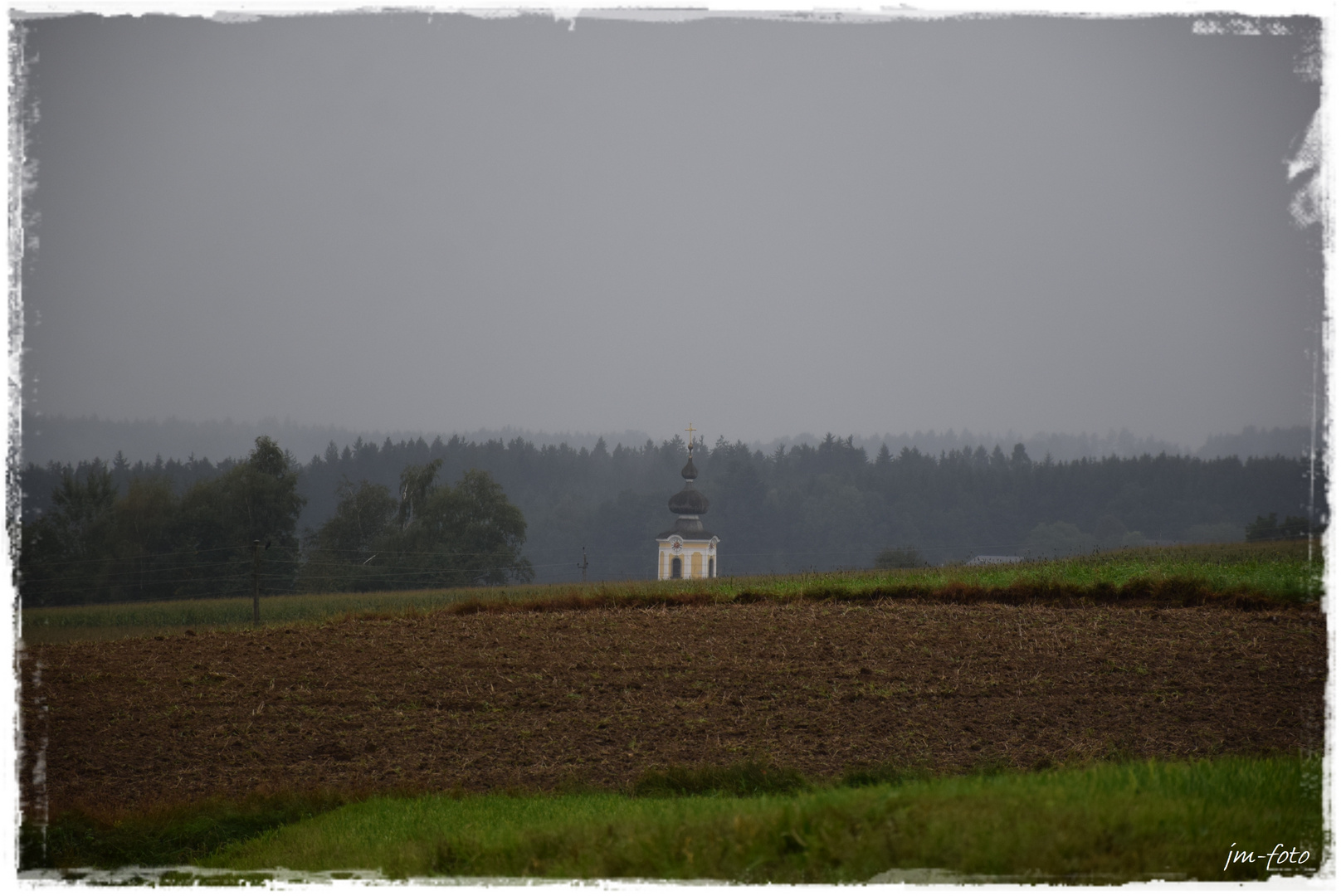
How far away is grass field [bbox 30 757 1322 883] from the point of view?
16.8ft

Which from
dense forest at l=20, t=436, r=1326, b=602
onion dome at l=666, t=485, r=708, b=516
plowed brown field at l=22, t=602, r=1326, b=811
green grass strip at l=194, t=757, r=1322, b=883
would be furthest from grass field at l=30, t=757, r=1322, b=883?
onion dome at l=666, t=485, r=708, b=516

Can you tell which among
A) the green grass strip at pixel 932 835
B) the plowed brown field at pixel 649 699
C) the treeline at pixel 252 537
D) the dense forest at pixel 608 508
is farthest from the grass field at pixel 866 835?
the dense forest at pixel 608 508

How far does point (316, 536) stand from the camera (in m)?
65.9

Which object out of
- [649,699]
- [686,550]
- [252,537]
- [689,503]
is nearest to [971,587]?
[649,699]

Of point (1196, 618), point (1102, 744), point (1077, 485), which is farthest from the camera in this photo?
point (1077, 485)

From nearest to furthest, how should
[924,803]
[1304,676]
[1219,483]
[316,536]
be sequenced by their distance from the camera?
[924,803]
[1304,676]
[316,536]
[1219,483]

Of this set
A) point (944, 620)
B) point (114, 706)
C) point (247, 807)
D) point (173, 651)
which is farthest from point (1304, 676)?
point (173, 651)

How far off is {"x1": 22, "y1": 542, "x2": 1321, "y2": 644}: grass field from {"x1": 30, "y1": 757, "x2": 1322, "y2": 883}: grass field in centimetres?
1328

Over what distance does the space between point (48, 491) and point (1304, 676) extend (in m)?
47.6

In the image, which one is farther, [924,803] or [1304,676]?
[1304,676]

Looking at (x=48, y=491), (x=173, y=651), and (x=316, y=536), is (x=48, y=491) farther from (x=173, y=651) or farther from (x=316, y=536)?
(x=173, y=651)

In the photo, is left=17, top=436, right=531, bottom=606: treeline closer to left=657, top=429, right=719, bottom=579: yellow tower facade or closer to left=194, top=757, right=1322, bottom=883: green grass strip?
left=657, top=429, right=719, bottom=579: yellow tower facade

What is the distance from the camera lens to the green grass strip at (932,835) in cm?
511

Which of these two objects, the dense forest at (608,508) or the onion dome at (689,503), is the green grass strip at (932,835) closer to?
the dense forest at (608,508)
